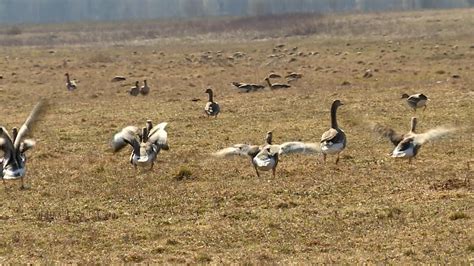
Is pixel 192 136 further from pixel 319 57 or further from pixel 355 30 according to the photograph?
pixel 355 30

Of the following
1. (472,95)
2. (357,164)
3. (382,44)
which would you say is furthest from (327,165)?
(382,44)

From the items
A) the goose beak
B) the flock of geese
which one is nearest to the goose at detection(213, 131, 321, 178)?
the flock of geese

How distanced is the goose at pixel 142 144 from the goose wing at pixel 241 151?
1399mm

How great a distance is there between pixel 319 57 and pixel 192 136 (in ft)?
121

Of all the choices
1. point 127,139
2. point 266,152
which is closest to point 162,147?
point 127,139

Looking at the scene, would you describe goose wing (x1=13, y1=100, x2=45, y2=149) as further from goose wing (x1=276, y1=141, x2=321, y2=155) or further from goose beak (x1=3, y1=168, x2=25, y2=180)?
goose wing (x1=276, y1=141, x2=321, y2=155)

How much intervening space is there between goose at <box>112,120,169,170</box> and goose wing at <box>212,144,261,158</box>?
1.40m

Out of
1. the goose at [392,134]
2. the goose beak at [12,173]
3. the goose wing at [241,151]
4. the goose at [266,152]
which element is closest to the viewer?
the goose beak at [12,173]

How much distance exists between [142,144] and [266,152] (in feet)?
9.04

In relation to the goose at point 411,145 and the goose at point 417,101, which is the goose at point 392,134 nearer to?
the goose at point 411,145

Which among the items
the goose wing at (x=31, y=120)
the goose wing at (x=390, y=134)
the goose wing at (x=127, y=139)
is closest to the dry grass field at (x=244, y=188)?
the goose wing at (x=390, y=134)

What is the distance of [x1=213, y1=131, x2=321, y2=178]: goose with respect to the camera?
49.0ft

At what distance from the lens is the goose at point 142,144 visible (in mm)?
15484

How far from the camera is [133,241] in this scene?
444 inches
